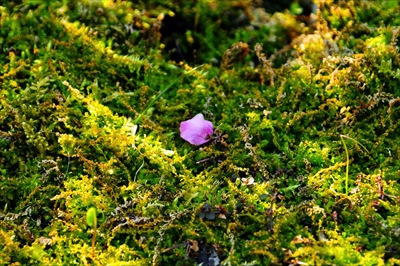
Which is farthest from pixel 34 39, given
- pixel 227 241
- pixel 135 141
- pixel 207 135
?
pixel 227 241

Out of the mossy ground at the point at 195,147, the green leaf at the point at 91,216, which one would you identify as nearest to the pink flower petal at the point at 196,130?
the mossy ground at the point at 195,147

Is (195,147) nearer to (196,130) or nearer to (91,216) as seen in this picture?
(196,130)

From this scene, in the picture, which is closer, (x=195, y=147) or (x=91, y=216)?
(x=91, y=216)

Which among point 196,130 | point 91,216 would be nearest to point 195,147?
point 196,130

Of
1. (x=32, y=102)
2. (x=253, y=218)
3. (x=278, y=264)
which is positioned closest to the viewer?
(x=278, y=264)

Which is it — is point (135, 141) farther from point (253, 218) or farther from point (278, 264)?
point (278, 264)

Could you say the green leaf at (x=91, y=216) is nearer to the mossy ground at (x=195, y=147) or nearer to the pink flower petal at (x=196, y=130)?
the mossy ground at (x=195, y=147)
